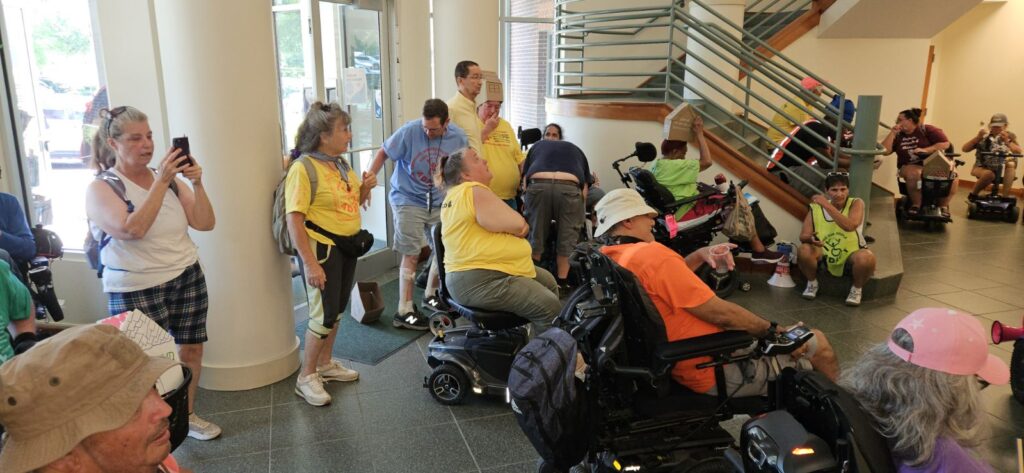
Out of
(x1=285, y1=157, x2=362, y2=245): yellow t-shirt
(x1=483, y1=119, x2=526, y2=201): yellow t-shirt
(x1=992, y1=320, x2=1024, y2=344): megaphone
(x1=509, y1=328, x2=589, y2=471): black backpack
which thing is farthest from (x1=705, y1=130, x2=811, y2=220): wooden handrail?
(x1=509, y1=328, x2=589, y2=471): black backpack

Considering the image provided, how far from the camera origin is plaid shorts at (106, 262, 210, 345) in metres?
2.74

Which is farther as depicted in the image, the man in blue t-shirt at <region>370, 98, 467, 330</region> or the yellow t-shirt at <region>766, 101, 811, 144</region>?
the yellow t-shirt at <region>766, 101, 811, 144</region>

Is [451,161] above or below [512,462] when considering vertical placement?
above

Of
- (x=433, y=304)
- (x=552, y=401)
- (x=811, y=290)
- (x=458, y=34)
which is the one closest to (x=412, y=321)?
(x=433, y=304)

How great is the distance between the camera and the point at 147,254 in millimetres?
2750

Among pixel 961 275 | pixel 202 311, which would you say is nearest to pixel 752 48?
pixel 961 275

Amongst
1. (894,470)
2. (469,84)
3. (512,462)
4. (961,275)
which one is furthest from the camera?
(961,275)

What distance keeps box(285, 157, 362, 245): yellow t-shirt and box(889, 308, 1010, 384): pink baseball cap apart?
2.44 meters

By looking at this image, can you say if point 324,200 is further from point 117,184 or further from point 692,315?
point 692,315

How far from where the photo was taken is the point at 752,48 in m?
7.23

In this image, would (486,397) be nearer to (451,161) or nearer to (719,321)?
(451,161)

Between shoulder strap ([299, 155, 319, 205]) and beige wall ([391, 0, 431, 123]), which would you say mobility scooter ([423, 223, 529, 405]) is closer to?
shoulder strap ([299, 155, 319, 205])

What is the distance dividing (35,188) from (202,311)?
202cm

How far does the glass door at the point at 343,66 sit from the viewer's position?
16.3 ft
